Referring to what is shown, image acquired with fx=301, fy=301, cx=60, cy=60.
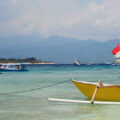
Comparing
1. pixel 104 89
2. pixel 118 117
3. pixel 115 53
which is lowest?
pixel 118 117

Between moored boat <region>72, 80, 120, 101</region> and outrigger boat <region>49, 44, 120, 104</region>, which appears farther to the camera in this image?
moored boat <region>72, 80, 120, 101</region>

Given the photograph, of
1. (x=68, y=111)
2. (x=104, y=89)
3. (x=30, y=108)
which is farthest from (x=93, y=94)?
(x=30, y=108)

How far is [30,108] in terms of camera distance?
45.9 feet

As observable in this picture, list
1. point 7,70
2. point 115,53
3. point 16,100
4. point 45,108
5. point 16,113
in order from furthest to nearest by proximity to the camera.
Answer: point 7,70 < point 115,53 < point 16,100 < point 45,108 < point 16,113

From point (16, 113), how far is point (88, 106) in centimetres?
341

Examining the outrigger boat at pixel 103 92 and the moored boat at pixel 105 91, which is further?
the moored boat at pixel 105 91

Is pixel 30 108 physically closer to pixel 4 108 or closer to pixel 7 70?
pixel 4 108

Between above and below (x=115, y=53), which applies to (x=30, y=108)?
below

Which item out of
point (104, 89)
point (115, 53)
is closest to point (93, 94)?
point (104, 89)

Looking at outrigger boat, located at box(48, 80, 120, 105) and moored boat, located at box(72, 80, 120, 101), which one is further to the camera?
moored boat, located at box(72, 80, 120, 101)

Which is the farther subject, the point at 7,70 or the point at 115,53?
the point at 7,70

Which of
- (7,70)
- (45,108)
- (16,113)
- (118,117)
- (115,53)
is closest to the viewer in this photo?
(118,117)

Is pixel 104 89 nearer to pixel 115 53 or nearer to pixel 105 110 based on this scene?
pixel 105 110

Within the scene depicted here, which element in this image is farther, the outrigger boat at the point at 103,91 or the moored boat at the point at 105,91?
the moored boat at the point at 105,91
